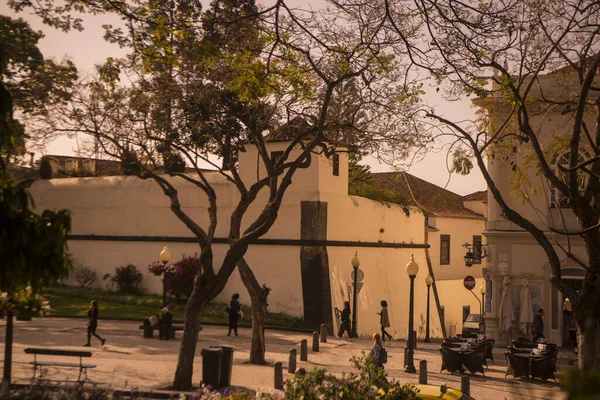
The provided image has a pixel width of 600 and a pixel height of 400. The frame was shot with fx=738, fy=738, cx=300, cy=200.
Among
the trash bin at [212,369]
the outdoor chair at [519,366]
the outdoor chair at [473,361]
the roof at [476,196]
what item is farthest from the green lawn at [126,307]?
the roof at [476,196]

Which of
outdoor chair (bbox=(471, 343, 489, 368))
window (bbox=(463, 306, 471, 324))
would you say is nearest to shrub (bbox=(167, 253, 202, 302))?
outdoor chair (bbox=(471, 343, 489, 368))

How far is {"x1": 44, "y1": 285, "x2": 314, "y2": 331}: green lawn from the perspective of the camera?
2864 centimetres

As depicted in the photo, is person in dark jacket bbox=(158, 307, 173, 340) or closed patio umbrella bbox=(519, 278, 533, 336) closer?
person in dark jacket bbox=(158, 307, 173, 340)

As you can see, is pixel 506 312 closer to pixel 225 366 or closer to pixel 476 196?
pixel 225 366

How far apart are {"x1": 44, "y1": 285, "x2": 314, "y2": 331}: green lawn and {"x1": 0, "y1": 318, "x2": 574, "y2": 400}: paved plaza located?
1.33m

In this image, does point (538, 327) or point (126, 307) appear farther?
point (126, 307)

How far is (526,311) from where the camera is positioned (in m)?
24.4

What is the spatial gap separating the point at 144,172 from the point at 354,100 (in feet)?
16.8

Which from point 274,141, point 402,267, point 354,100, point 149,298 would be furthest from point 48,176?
point 354,100

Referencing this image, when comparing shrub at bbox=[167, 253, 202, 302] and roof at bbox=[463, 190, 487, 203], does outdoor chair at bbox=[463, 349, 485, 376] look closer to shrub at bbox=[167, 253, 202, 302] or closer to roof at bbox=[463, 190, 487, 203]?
shrub at bbox=[167, 253, 202, 302]

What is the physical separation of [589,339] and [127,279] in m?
25.1

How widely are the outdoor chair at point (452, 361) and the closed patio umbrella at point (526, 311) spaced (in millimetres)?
6316

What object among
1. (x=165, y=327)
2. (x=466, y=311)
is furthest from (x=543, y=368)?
(x=466, y=311)

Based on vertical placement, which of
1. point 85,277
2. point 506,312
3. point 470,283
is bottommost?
point 506,312
